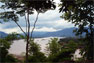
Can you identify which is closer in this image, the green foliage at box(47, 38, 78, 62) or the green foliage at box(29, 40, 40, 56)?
the green foliage at box(47, 38, 78, 62)

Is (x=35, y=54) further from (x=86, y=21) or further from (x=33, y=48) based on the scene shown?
(x=86, y=21)

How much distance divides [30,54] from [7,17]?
2264 millimetres

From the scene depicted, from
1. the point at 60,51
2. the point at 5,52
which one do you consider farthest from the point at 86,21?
the point at 5,52

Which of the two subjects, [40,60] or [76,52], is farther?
[76,52]

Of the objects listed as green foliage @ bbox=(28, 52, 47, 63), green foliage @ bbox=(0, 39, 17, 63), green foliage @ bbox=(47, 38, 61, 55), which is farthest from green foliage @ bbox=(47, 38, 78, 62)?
green foliage @ bbox=(0, 39, 17, 63)

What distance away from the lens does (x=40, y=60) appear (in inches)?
415

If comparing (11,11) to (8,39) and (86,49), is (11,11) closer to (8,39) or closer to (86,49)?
(8,39)

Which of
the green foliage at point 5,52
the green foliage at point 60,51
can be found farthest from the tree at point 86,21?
the green foliage at point 5,52

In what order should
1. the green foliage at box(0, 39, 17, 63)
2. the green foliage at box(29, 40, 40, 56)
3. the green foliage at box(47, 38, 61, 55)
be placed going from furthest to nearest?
the green foliage at box(47, 38, 61, 55), the green foliage at box(29, 40, 40, 56), the green foliage at box(0, 39, 17, 63)

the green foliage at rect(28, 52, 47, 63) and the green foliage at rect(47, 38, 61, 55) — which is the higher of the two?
the green foliage at rect(47, 38, 61, 55)

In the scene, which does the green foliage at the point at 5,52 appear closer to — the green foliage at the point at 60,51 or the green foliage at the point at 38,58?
the green foliage at the point at 38,58

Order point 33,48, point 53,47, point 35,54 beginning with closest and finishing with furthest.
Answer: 1. point 35,54
2. point 33,48
3. point 53,47

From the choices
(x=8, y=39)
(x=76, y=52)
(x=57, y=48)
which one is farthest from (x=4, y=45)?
(x=76, y=52)

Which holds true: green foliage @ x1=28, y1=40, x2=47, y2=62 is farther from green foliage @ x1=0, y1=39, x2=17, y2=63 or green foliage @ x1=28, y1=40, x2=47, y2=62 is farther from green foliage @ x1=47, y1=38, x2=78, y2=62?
green foliage @ x1=0, y1=39, x2=17, y2=63
